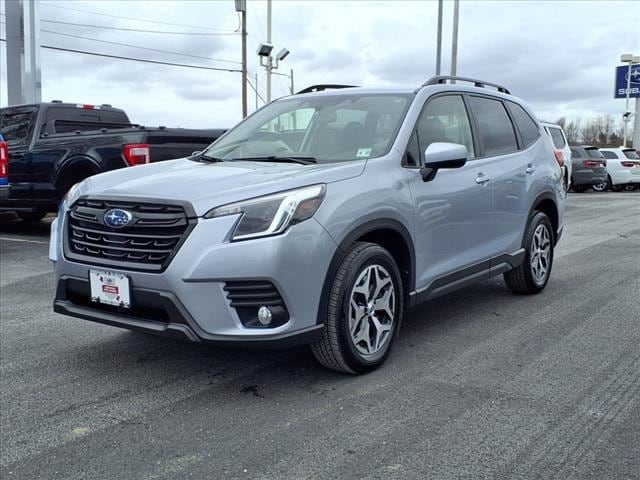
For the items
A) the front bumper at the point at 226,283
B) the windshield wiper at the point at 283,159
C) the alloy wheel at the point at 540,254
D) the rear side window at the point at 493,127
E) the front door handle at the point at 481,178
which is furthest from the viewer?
the alloy wheel at the point at 540,254

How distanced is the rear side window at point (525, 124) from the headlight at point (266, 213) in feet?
10.5

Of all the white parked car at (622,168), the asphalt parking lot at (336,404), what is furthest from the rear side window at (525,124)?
the white parked car at (622,168)

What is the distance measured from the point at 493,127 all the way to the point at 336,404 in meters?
3.03

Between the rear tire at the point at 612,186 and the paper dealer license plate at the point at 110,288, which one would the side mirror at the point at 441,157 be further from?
the rear tire at the point at 612,186

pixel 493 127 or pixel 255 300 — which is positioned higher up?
pixel 493 127

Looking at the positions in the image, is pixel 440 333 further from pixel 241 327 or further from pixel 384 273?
pixel 241 327

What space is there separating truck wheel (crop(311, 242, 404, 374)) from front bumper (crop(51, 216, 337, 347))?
0.50 feet

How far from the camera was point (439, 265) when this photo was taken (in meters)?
4.64

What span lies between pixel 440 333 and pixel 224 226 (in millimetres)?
2194

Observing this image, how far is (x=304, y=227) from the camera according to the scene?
3.52 m

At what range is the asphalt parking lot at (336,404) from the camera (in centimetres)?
293

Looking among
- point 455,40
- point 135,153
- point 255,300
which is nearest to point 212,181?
point 255,300

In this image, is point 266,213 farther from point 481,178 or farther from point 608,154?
point 608,154

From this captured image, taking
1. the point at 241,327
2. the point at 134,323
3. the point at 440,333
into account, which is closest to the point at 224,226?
the point at 241,327
